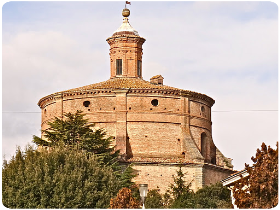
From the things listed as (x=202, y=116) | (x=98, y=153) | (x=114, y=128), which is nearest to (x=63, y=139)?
(x=98, y=153)

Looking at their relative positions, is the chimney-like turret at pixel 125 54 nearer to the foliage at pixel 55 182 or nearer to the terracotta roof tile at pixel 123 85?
the terracotta roof tile at pixel 123 85

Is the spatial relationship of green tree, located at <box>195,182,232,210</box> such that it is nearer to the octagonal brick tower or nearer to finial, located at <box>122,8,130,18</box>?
the octagonal brick tower

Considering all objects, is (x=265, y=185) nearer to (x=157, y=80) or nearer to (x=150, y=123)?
(x=150, y=123)

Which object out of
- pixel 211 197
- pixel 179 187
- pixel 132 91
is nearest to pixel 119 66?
pixel 132 91

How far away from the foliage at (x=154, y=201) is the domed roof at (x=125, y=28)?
11.3 metres

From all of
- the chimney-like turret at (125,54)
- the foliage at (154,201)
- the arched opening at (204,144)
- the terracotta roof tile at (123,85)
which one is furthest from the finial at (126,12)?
the foliage at (154,201)

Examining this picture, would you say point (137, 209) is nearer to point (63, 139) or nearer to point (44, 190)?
point (44, 190)

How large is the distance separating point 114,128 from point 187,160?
4.36 meters

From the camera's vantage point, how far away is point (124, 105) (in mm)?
43469

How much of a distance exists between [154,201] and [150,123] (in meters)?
5.55

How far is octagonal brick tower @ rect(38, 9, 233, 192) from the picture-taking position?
139 feet

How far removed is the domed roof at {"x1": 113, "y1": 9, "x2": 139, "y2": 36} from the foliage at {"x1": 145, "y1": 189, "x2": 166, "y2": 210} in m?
11.3

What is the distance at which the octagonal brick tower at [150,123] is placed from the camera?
139 feet

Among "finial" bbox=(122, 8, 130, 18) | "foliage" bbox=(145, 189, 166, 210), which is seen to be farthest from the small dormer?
"foliage" bbox=(145, 189, 166, 210)
